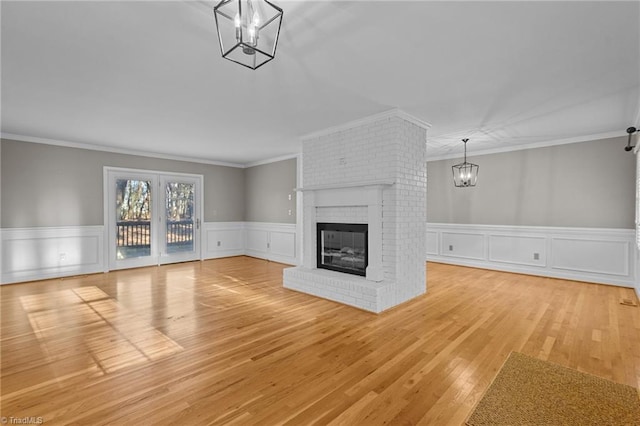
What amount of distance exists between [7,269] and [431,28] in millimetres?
7402

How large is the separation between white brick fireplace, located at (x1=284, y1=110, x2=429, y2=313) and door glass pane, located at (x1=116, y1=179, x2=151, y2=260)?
13.2ft

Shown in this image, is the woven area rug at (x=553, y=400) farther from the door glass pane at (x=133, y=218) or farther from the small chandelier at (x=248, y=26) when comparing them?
the door glass pane at (x=133, y=218)

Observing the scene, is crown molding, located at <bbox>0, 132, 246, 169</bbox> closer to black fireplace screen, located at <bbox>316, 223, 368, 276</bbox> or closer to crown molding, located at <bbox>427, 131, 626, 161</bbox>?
black fireplace screen, located at <bbox>316, 223, 368, 276</bbox>

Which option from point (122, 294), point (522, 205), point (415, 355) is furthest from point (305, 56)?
point (522, 205)

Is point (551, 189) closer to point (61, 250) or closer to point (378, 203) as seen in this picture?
point (378, 203)

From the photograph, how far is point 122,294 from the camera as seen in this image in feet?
15.4

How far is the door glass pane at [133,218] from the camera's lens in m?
6.63

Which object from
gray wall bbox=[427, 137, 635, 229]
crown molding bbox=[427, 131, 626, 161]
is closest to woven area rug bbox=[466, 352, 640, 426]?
gray wall bbox=[427, 137, 635, 229]

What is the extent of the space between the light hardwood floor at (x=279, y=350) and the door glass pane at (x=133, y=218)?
71.6 inches

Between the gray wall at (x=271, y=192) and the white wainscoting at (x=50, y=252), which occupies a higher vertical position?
the gray wall at (x=271, y=192)

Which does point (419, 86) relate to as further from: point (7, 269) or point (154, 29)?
point (7, 269)

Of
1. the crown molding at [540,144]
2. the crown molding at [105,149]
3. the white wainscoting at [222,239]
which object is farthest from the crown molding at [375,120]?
the white wainscoting at [222,239]

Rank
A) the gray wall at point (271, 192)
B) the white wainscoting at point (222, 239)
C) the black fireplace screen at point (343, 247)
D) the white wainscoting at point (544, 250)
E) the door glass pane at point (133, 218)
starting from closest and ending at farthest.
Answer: the black fireplace screen at point (343, 247)
the white wainscoting at point (544, 250)
the door glass pane at point (133, 218)
the gray wall at point (271, 192)
the white wainscoting at point (222, 239)

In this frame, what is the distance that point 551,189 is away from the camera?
19.0 ft
